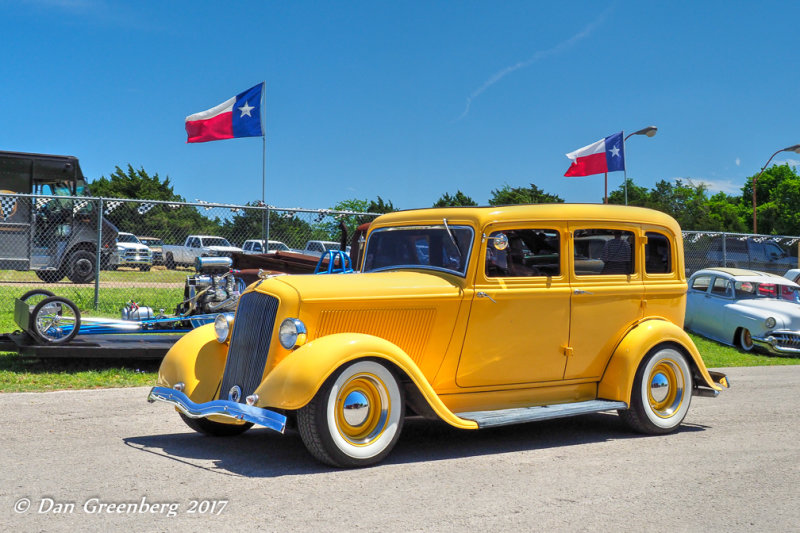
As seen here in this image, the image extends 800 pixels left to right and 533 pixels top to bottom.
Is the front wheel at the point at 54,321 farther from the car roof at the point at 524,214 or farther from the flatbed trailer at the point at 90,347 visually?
the car roof at the point at 524,214

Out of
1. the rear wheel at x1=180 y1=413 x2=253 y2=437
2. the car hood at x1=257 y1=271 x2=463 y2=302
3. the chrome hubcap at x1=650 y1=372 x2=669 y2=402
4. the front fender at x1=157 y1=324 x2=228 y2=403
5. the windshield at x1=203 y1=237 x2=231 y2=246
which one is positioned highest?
the windshield at x1=203 y1=237 x2=231 y2=246

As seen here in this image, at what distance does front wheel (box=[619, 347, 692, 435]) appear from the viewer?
656cm

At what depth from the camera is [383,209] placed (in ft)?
153

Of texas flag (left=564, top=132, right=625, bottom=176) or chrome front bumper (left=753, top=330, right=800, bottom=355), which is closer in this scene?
chrome front bumper (left=753, top=330, right=800, bottom=355)

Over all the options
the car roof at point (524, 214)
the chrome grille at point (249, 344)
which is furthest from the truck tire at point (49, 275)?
the chrome grille at point (249, 344)

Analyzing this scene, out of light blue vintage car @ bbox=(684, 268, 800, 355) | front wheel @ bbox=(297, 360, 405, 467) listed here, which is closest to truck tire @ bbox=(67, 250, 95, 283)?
front wheel @ bbox=(297, 360, 405, 467)

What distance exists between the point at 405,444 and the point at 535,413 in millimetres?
1030

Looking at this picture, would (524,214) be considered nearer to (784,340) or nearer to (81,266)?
(784,340)

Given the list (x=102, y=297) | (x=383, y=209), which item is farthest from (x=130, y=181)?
(x=102, y=297)

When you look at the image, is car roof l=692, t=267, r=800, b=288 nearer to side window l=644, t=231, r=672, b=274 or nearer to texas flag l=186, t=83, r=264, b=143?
side window l=644, t=231, r=672, b=274

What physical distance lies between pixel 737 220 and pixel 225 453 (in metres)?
64.2

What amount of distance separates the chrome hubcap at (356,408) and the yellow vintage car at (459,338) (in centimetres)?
1

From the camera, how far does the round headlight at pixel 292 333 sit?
207 inches

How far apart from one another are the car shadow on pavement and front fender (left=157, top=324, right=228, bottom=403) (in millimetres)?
419
